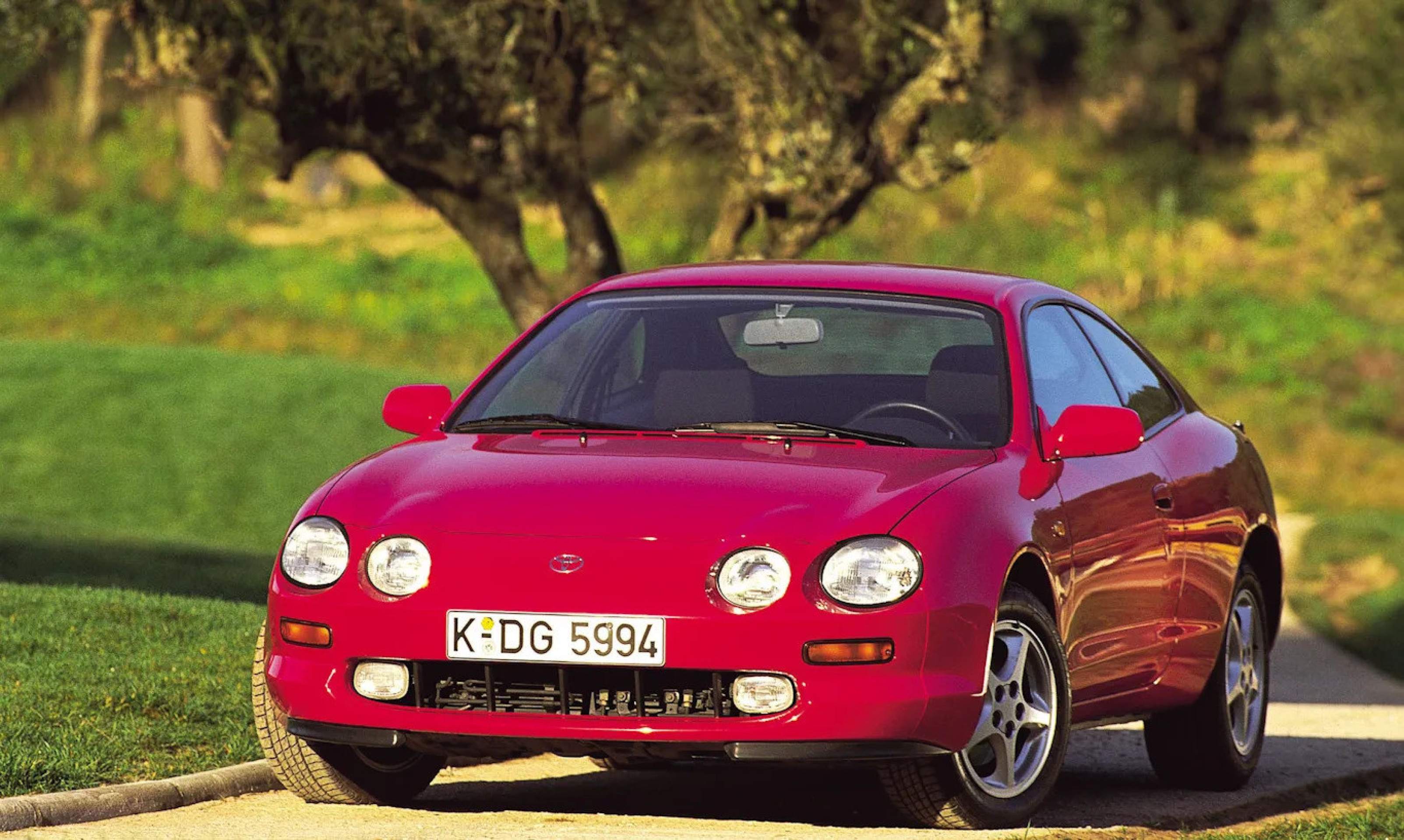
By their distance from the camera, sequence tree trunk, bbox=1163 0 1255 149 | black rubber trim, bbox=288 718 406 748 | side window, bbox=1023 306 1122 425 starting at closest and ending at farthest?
black rubber trim, bbox=288 718 406 748 < side window, bbox=1023 306 1122 425 < tree trunk, bbox=1163 0 1255 149

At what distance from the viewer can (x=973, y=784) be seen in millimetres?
6633

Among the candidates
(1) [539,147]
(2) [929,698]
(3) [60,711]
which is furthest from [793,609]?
(1) [539,147]

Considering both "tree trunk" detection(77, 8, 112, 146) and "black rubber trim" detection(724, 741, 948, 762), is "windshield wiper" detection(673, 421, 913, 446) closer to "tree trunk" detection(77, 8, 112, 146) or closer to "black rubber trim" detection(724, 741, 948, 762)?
"black rubber trim" detection(724, 741, 948, 762)

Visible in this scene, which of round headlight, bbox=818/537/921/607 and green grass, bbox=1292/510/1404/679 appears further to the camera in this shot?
green grass, bbox=1292/510/1404/679

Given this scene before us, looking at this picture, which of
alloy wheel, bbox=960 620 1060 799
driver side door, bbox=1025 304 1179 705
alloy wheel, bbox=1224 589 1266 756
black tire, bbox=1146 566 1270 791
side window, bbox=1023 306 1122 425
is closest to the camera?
alloy wheel, bbox=960 620 1060 799

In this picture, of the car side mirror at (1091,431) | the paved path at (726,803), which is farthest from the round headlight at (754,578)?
the car side mirror at (1091,431)

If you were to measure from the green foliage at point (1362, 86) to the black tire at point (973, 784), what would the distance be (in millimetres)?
30009

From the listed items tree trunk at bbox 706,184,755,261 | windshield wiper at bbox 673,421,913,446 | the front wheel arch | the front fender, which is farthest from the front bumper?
tree trunk at bbox 706,184,755,261

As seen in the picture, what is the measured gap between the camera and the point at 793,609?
6102 mm

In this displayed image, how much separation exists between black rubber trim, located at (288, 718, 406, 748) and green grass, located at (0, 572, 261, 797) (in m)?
1.10

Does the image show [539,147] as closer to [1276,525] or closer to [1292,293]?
[1276,525]

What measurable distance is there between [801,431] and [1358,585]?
1916 centimetres

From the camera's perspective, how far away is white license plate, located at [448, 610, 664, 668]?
6125 mm

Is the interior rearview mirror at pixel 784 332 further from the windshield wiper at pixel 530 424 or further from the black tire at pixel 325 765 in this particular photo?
the black tire at pixel 325 765
